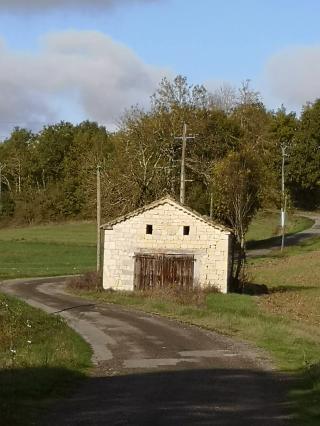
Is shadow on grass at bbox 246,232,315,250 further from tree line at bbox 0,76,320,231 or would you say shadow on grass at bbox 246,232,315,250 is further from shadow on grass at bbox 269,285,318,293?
shadow on grass at bbox 269,285,318,293

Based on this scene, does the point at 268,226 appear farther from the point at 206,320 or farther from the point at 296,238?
the point at 206,320

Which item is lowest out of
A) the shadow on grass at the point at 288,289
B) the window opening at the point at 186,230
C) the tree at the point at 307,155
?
the shadow on grass at the point at 288,289

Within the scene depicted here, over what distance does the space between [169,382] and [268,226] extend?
79.2 m

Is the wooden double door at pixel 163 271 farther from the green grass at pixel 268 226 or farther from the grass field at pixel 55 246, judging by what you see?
the green grass at pixel 268 226

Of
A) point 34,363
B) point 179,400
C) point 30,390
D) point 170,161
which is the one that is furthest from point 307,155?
point 30,390

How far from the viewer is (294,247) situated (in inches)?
2958

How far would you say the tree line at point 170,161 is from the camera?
178 feet

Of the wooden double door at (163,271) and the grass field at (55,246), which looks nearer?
the wooden double door at (163,271)

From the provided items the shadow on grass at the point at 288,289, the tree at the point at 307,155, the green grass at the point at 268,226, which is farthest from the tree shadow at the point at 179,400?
the tree at the point at 307,155

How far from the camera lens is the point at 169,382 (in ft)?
51.0

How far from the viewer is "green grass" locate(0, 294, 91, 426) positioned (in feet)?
40.5

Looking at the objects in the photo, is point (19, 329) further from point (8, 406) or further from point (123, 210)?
point (123, 210)

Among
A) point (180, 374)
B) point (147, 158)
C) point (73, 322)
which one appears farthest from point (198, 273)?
point (147, 158)

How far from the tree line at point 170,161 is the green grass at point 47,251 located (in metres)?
4.50
